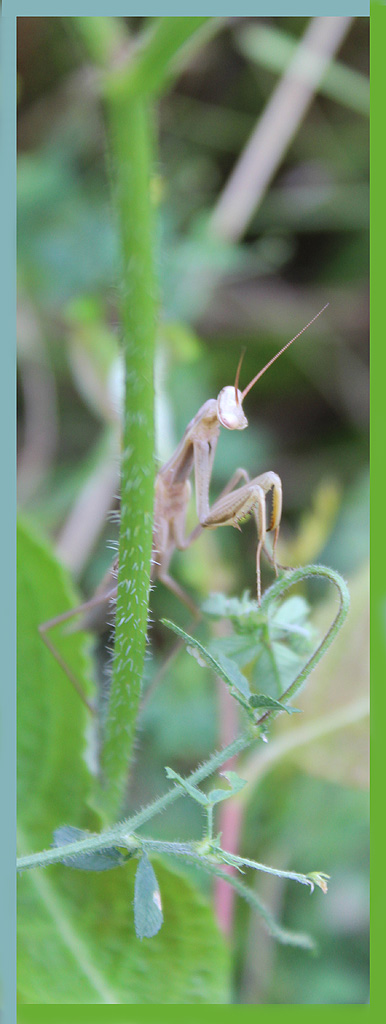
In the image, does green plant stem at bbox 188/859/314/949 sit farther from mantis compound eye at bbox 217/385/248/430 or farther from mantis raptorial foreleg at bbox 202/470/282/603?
mantis compound eye at bbox 217/385/248/430

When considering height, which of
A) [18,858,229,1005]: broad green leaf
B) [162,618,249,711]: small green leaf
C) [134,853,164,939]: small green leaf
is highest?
[162,618,249,711]: small green leaf

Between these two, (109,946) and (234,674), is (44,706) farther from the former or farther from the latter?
(234,674)

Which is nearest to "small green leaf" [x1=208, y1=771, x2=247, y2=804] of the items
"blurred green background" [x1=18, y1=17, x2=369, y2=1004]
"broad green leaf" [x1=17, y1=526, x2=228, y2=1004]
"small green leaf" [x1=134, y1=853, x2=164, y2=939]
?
"small green leaf" [x1=134, y1=853, x2=164, y2=939]

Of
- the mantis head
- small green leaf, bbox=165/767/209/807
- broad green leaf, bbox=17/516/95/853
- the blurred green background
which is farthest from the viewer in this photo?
the blurred green background

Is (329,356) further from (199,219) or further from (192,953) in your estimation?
(192,953)

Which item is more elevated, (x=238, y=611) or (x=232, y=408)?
(x=232, y=408)

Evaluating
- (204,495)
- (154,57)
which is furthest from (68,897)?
(154,57)
